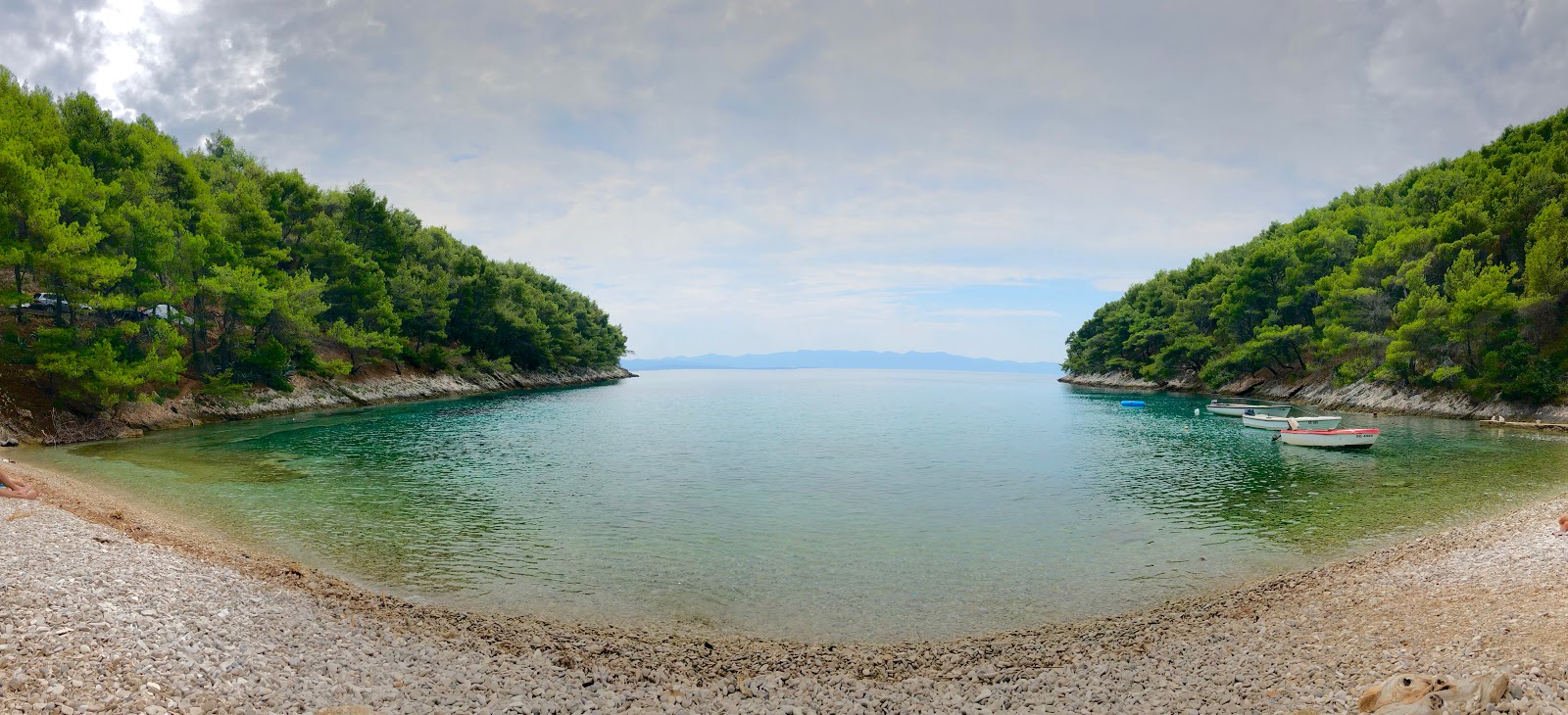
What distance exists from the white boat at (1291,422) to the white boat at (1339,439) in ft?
6.43

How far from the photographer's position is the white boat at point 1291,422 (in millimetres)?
41906

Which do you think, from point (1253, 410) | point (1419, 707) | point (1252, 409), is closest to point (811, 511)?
point (1419, 707)

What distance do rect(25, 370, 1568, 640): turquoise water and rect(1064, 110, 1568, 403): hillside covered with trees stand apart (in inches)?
507

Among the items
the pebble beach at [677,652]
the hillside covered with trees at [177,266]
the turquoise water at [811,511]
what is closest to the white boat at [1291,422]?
the turquoise water at [811,511]

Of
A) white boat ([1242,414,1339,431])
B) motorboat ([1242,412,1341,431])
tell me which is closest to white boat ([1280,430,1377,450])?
white boat ([1242,414,1339,431])

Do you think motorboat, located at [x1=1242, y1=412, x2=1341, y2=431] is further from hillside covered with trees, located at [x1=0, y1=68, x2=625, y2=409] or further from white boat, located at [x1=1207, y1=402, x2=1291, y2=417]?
hillside covered with trees, located at [x1=0, y1=68, x2=625, y2=409]

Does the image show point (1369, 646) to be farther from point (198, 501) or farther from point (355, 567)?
point (198, 501)

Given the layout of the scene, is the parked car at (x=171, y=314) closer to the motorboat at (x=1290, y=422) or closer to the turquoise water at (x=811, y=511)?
the turquoise water at (x=811, y=511)

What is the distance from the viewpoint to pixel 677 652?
36.6ft

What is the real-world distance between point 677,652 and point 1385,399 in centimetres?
7686

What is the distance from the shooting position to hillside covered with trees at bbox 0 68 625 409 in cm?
3462

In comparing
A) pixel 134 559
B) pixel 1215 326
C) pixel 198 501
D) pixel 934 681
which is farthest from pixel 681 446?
pixel 1215 326

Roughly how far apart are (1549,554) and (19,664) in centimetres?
2532

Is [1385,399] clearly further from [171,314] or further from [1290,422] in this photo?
[171,314]
